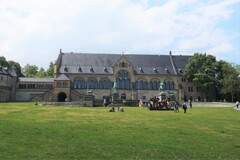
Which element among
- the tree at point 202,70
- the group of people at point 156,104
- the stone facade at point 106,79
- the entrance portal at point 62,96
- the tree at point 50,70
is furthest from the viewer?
the tree at point 50,70

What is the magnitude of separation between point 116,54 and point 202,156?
276ft

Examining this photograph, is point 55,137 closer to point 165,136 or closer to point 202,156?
point 165,136

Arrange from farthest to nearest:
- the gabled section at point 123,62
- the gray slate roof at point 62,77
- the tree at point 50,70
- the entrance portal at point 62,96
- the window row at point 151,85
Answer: the tree at point 50,70 → the window row at point 151,85 → the gabled section at point 123,62 → the gray slate roof at point 62,77 → the entrance portal at point 62,96

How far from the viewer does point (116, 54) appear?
96875 mm

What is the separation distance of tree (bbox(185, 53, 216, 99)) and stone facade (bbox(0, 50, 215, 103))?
3.33 meters

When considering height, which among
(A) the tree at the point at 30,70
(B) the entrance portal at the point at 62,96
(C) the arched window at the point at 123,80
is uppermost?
(A) the tree at the point at 30,70

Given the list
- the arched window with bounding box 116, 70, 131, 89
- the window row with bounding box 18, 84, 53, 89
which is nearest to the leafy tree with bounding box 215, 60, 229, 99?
the arched window with bounding box 116, 70, 131, 89

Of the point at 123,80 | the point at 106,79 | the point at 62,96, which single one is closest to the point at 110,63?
the point at 106,79

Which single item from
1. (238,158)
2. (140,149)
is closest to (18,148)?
(140,149)

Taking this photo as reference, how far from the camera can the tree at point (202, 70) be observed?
288ft

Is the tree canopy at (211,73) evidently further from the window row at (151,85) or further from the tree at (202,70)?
the window row at (151,85)

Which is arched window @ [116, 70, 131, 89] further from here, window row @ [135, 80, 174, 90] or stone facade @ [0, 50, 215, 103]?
window row @ [135, 80, 174, 90]

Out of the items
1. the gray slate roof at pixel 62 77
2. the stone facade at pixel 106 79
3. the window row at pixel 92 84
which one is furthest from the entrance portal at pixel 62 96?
the window row at pixel 92 84

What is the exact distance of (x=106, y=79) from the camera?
291 feet
